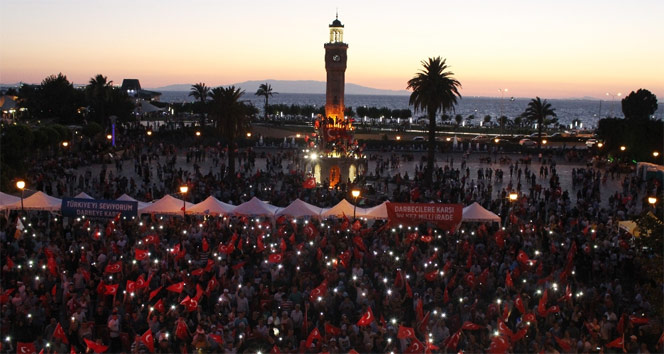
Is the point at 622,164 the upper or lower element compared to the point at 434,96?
lower

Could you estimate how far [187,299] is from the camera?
49.4ft

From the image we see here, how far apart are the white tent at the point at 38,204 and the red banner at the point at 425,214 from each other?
484 inches

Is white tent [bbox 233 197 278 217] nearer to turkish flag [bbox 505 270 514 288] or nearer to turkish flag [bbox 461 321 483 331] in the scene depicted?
turkish flag [bbox 505 270 514 288]

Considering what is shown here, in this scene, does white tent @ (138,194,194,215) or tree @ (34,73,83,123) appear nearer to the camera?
white tent @ (138,194,194,215)

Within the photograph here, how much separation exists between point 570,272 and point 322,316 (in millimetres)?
7959

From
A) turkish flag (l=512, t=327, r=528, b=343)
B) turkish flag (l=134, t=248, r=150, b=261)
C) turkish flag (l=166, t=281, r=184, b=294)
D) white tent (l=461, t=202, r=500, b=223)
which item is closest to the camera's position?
turkish flag (l=512, t=327, r=528, b=343)

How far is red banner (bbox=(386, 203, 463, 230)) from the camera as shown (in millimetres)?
22797

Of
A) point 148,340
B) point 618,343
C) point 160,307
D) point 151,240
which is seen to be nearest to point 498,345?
point 618,343

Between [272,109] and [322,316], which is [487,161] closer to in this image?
[322,316]

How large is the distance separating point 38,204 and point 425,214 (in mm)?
14109

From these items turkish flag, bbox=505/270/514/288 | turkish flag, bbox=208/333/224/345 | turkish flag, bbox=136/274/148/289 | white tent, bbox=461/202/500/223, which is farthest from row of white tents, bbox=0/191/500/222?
turkish flag, bbox=208/333/224/345

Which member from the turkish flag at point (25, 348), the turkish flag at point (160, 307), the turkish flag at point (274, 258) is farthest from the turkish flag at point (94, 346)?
the turkish flag at point (274, 258)

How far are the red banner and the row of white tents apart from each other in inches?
43.4

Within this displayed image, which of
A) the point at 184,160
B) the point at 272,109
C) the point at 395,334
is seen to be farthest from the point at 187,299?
the point at 272,109
